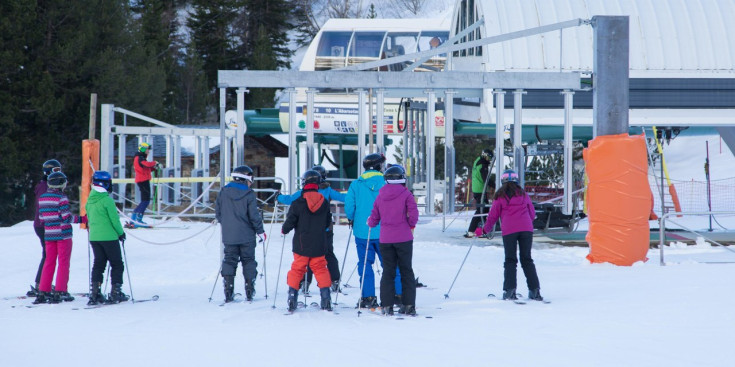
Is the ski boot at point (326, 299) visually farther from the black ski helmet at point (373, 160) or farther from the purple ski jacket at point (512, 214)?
the purple ski jacket at point (512, 214)

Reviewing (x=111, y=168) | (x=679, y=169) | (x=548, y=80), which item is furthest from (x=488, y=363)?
(x=679, y=169)

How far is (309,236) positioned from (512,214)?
2.36 m

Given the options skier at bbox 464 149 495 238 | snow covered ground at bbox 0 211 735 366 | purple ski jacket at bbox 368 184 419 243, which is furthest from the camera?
skier at bbox 464 149 495 238

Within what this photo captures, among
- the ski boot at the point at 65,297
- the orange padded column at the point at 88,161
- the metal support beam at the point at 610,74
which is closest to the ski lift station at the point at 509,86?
the metal support beam at the point at 610,74

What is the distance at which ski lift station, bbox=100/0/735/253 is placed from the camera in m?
13.7

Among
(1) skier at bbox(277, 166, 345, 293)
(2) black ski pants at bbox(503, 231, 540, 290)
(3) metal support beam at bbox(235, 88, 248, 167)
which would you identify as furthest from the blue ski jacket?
(3) metal support beam at bbox(235, 88, 248, 167)

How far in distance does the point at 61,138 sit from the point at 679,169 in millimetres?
33017

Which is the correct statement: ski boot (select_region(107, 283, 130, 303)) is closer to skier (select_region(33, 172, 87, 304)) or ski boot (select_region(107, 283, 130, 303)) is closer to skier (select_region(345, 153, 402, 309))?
skier (select_region(33, 172, 87, 304))

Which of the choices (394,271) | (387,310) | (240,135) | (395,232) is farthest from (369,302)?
(240,135)

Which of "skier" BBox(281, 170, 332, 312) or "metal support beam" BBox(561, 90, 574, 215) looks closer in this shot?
"skier" BBox(281, 170, 332, 312)

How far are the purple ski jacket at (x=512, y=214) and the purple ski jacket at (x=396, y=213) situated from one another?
127 cm

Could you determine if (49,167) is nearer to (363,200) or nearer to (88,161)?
(363,200)

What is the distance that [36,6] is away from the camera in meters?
30.5

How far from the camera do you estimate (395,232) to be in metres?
9.32
